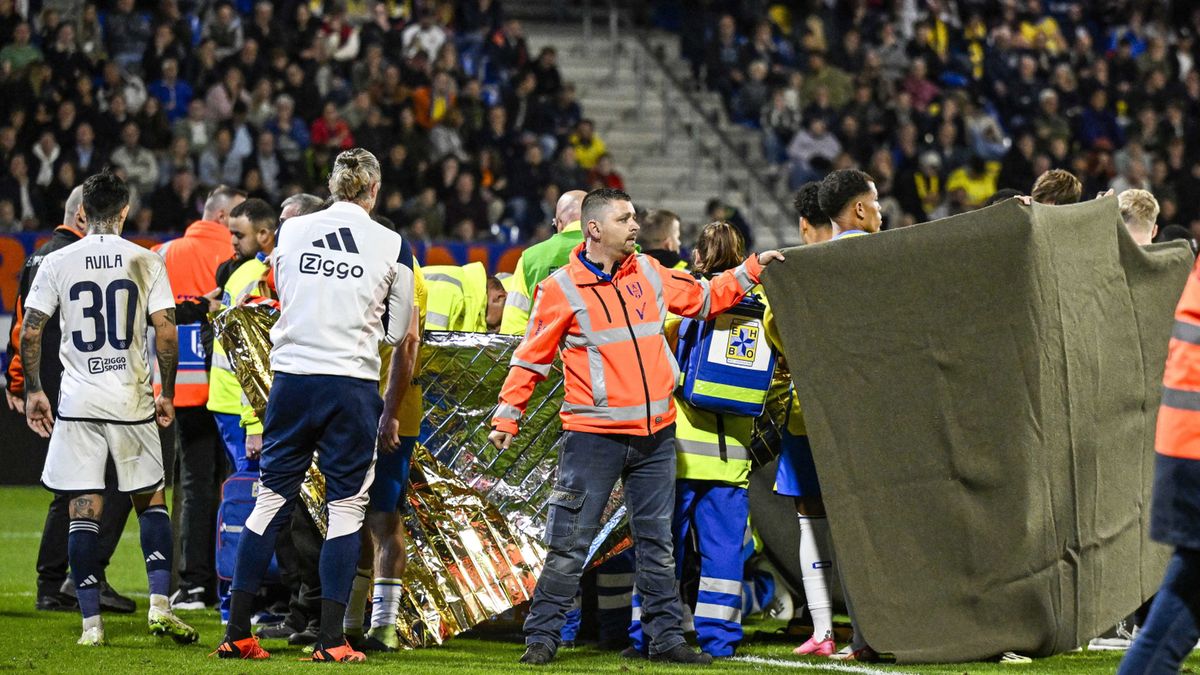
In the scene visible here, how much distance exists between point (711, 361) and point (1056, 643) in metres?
1.77

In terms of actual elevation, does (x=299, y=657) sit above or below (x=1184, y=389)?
below

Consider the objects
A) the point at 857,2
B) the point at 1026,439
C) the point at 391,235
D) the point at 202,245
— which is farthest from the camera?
the point at 857,2

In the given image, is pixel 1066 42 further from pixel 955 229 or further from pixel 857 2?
pixel 955 229

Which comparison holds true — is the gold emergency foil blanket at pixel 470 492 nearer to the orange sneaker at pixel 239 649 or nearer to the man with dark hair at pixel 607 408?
the man with dark hair at pixel 607 408

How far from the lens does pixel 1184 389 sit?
4.58m

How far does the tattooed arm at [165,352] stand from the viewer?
7180 millimetres

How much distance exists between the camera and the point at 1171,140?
2034 centimetres

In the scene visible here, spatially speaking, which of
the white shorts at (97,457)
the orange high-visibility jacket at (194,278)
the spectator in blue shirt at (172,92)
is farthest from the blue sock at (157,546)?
the spectator in blue shirt at (172,92)

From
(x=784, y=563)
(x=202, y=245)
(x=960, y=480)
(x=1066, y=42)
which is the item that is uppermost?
(x=1066, y=42)

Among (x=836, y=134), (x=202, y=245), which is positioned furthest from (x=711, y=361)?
(x=836, y=134)

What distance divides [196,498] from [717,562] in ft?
11.2

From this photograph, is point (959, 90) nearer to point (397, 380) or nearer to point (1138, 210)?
point (1138, 210)

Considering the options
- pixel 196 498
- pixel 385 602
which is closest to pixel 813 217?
pixel 385 602

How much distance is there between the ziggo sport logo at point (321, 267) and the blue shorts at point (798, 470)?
2050 mm
